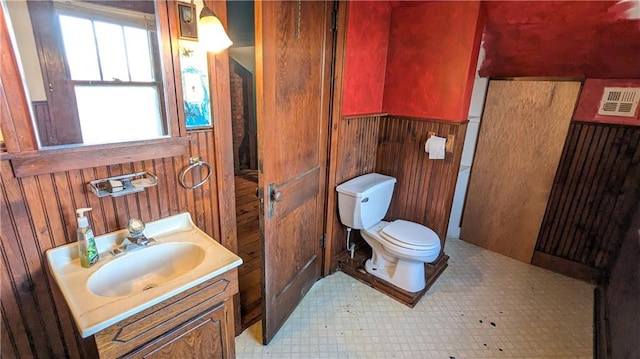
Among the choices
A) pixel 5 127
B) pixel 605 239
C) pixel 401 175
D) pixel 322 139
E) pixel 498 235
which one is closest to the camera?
pixel 5 127

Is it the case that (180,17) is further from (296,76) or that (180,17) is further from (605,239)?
(605,239)

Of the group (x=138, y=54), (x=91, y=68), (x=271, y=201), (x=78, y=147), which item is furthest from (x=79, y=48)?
(x=271, y=201)

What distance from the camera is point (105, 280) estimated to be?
1.06 m

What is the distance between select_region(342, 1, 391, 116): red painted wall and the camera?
1.94 m

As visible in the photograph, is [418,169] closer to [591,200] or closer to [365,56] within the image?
[365,56]

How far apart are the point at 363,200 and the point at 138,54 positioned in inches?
60.1

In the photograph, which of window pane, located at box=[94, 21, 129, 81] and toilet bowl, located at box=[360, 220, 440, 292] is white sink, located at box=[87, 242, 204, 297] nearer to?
window pane, located at box=[94, 21, 129, 81]

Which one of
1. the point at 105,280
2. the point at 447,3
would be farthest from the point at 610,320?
the point at 105,280

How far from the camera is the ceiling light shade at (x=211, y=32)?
45.1 inches

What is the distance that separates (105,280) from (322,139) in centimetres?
131

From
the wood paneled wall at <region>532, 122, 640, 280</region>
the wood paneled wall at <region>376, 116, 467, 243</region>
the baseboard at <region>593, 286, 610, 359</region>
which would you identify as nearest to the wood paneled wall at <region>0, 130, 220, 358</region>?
the wood paneled wall at <region>376, 116, 467, 243</region>

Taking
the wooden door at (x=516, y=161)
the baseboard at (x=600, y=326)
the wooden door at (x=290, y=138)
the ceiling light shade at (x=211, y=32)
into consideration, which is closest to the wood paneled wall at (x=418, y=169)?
the wooden door at (x=516, y=161)

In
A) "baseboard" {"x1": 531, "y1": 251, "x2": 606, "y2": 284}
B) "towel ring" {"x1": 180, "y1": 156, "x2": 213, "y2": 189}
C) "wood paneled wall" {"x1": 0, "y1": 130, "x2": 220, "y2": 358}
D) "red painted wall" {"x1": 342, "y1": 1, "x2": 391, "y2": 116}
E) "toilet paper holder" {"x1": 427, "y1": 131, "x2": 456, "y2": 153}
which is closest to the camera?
"wood paneled wall" {"x1": 0, "y1": 130, "x2": 220, "y2": 358}

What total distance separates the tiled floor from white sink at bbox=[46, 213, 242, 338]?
0.80 m
